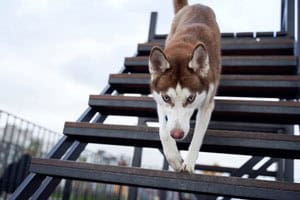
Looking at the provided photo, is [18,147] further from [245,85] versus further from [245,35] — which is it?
[245,35]

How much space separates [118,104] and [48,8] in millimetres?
2934

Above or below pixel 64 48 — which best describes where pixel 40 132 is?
below

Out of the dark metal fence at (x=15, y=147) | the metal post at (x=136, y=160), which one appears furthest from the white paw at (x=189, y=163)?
the dark metal fence at (x=15, y=147)

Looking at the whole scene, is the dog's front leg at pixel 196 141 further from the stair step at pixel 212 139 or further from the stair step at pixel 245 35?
the stair step at pixel 245 35

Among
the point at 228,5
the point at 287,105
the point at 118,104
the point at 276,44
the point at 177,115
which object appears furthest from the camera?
the point at 228,5

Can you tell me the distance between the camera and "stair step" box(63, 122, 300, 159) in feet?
6.17

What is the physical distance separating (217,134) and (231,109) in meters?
0.37

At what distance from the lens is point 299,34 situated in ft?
8.83

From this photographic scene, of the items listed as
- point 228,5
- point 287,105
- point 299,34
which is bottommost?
point 287,105

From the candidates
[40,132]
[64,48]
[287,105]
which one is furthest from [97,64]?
[287,105]

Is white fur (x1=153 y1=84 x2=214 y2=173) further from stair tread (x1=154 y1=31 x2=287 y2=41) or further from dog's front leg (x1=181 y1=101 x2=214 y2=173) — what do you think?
stair tread (x1=154 y1=31 x2=287 y2=41)

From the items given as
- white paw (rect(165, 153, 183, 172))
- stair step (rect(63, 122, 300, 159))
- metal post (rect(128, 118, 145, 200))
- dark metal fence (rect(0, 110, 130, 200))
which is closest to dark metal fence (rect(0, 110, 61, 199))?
dark metal fence (rect(0, 110, 130, 200))

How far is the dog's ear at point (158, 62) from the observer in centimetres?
208

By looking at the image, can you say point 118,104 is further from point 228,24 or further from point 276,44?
point 228,24
